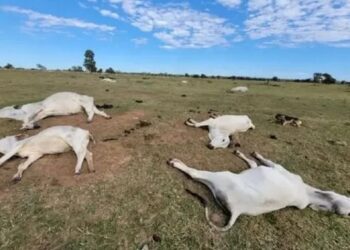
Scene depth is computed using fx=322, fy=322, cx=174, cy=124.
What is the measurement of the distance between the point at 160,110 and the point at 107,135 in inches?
115

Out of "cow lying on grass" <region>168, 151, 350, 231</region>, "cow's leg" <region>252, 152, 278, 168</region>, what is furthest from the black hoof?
"cow's leg" <region>252, 152, 278, 168</region>

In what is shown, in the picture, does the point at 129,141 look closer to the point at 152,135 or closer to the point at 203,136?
the point at 152,135

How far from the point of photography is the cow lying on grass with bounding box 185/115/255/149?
6491 mm

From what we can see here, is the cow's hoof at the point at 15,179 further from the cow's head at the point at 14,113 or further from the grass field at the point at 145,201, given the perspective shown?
the cow's head at the point at 14,113

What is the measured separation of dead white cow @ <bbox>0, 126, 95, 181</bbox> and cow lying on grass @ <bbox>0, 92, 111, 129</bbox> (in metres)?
1.62

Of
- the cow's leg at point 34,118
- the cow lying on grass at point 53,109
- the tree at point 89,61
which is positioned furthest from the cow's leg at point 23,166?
the tree at point 89,61

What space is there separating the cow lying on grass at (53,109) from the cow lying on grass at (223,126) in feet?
7.47

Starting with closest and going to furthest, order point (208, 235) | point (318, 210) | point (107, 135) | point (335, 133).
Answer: point (208, 235)
point (318, 210)
point (107, 135)
point (335, 133)

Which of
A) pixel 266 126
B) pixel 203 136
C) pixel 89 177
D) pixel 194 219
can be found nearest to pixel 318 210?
pixel 194 219

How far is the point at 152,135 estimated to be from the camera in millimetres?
6578

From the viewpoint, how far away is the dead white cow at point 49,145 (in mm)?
5012

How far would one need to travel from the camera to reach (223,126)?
7105mm

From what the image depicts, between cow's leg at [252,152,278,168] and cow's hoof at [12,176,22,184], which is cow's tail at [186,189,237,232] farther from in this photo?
cow's hoof at [12,176,22,184]

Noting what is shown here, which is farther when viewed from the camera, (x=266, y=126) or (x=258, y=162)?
(x=266, y=126)
